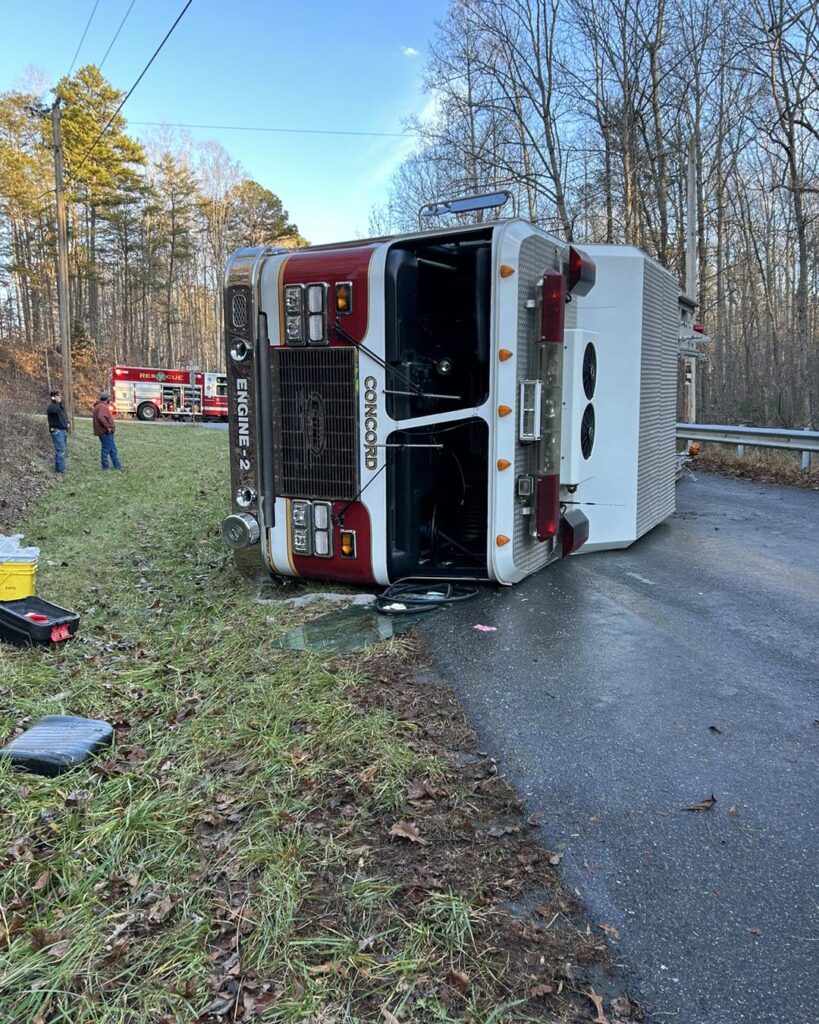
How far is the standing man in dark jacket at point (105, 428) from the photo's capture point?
15.7 metres

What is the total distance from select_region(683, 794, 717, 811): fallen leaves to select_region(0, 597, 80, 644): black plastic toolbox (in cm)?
412

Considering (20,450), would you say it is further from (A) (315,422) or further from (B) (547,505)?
(B) (547,505)

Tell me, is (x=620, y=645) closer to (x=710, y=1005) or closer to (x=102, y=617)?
(x=710, y=1005)

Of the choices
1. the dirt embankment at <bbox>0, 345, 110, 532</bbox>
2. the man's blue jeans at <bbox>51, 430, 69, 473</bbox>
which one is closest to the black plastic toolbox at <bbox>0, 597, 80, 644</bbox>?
the dirt embankment at <bbox>0, 345, 110, 532</bbox>

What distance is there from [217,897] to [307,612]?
10.1ft

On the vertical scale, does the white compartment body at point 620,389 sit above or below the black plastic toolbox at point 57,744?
above

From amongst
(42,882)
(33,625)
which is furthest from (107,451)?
(42,882)

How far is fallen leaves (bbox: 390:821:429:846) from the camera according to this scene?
2431 millimetres

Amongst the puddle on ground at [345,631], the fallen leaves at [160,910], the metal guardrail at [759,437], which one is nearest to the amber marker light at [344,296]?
the puddle on ground at [345,631]

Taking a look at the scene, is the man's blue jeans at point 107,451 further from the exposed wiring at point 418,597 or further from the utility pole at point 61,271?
the exposed wiring at point 418,597

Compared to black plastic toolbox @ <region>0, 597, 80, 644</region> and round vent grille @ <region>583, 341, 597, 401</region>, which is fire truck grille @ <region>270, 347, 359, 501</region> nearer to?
black plastic toolbox @ <region>0, 597, 80, 644</region>

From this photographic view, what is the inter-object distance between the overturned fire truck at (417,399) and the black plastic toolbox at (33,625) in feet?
4.63

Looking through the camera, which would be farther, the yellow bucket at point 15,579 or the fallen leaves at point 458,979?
the yellow bucket at point 15,579

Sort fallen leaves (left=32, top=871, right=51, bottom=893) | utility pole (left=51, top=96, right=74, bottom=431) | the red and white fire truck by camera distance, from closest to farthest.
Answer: fallen leaves (left=32, top=871, right=51, bottom=893), utility pole (left=51, top=96, right=74, bottom=431), the red and white fire truck
